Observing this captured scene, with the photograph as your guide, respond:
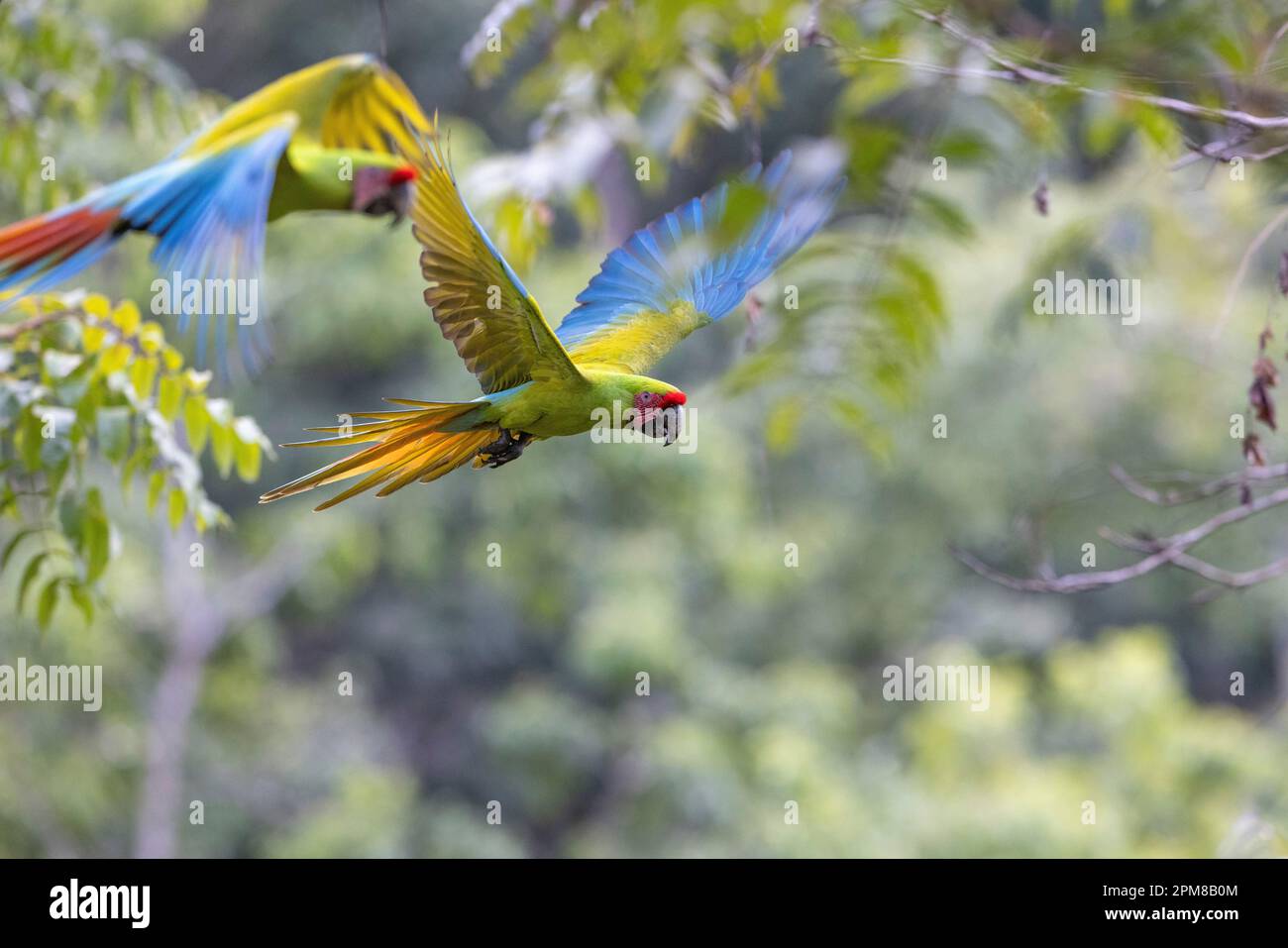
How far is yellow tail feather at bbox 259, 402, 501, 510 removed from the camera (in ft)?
4.43

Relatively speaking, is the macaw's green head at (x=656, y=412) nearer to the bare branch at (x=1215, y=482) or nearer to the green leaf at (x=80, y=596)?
the bare branch at (x=1215, y=482)

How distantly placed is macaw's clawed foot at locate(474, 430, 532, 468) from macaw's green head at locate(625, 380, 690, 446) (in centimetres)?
12

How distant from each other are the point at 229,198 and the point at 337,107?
471mm

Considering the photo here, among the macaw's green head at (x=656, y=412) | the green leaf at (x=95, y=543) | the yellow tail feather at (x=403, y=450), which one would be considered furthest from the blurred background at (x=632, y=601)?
the macaw's green head at (x=656, y=412)

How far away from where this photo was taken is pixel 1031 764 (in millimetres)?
7668

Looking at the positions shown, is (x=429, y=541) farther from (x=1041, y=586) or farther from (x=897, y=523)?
(x=1041, y=586)

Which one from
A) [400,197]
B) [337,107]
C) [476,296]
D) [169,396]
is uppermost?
[337,107]

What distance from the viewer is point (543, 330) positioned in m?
1.30

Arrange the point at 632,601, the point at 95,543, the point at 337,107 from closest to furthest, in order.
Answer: the point at 95,543 → the point at 337,107 → the point at 632,601

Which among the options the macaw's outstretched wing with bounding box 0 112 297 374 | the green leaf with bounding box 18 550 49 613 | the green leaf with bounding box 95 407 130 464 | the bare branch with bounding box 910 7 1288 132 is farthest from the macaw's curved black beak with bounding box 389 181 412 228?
the bare branch with bounding box 910 7 1288 132

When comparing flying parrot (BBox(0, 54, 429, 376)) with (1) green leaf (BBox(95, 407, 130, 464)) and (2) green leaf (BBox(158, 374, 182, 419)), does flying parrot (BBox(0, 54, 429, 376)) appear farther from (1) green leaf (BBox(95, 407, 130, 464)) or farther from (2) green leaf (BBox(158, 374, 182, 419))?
(2) green leaf (BBox(158, 374, 182, 419))

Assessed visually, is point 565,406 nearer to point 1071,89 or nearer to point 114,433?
point 1071,89

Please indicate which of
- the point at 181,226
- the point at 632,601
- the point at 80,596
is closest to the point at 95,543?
the point at 80,596

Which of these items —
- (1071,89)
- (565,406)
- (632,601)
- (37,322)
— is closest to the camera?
(1071,89)
